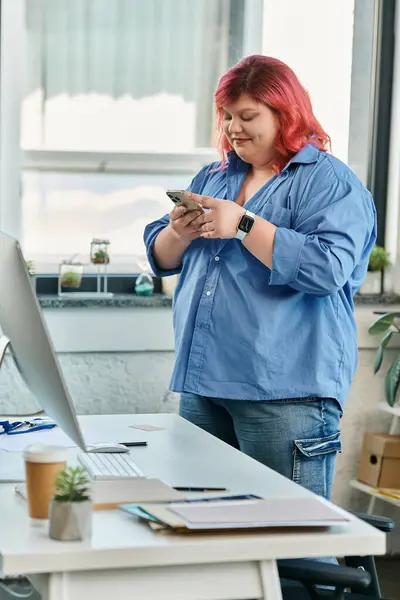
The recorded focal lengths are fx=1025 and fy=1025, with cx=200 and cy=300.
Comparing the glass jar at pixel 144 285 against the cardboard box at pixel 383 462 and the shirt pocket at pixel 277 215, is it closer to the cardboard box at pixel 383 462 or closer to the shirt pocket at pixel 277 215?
the cardboard box at pixel 383 462

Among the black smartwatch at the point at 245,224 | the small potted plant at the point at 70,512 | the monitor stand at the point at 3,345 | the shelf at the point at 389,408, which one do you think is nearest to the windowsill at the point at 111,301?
the shelf at the point at 389,408

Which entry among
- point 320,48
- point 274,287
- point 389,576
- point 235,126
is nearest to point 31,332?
point 274,287

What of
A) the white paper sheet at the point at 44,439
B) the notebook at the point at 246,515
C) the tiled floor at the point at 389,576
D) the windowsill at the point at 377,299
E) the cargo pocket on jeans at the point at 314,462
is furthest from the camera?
the windowsill at the point at 377,299

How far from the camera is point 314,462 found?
8.38 ft

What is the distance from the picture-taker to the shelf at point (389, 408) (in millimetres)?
3957

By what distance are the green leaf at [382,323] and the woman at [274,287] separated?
1241mm

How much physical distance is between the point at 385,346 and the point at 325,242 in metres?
1.46

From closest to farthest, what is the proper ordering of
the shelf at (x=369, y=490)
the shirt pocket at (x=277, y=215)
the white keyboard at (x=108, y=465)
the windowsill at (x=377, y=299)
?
the white keyboard at (x=108, y=465)
the shirt pocket at (x=277, y=215)
the shelf at (x=369, y=490)
the windowsill at (x=377, y=299)

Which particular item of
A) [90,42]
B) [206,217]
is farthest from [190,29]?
[206,217]

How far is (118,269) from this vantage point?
14.0ft

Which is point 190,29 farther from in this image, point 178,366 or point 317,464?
point 317,464

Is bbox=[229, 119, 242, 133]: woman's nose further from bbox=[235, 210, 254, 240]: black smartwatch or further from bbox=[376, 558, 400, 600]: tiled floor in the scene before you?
bbox=[376, 558, 400, 600]: tiled floor

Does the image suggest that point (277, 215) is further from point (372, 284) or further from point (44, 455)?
point (372, 284)

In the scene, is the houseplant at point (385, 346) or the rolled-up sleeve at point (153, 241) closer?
the rolled-up sleeve at point (153, 241)
